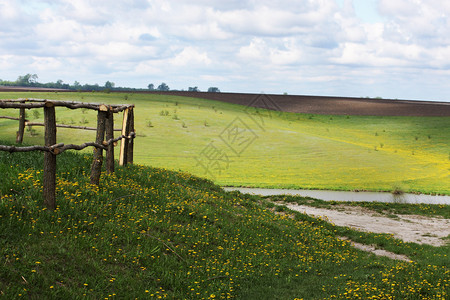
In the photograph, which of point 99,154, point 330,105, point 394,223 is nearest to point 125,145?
point 99,154

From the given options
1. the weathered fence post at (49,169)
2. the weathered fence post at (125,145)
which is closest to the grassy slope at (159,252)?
the weathered fence post at (49,169)

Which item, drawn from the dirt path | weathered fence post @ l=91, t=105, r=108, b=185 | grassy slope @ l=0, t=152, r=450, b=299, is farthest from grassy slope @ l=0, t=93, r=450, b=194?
weathered fence post @ l=91, t=105, r=108, b=185

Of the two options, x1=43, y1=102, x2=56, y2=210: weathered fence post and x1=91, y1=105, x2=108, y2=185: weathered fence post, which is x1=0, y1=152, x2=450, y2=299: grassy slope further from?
x1=91, y1=105, x2=108, y2=185: weathered fence post

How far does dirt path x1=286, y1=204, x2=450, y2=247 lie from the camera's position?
54.8 ft

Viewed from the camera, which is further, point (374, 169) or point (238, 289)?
point (374, 169)

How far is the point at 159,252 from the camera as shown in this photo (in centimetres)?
925

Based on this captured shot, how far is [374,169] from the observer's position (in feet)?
116

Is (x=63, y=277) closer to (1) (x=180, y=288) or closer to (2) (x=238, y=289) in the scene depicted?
(1) (x=180, y=288)

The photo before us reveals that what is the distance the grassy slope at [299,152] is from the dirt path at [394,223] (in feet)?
26.2

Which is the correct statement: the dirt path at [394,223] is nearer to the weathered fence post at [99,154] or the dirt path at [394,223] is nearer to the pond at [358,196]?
the pond at [358,196]

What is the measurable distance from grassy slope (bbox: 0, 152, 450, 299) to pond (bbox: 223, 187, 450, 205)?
11545mm

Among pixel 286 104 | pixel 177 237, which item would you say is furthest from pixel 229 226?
pixel 286 104

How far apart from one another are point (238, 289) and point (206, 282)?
0.75m

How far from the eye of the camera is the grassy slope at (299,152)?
31531 mm
